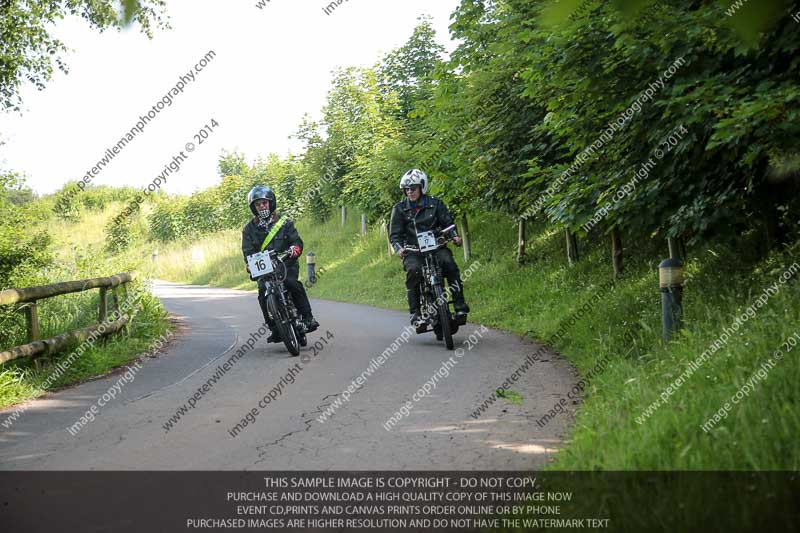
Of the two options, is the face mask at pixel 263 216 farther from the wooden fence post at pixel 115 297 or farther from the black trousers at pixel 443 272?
the wooden fence post at pixel 115 297

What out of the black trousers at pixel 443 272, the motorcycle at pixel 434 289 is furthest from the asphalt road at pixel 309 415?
the black trousers at pixel 443 272

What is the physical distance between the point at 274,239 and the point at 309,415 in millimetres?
4327

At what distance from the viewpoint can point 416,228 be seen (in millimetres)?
9711

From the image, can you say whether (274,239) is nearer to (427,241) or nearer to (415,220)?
(415,220)

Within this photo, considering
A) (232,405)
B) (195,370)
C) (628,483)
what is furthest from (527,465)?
(195,370)

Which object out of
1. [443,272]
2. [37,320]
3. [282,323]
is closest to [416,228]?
[443,272]

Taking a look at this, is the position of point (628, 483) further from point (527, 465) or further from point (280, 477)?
point (280, 477)

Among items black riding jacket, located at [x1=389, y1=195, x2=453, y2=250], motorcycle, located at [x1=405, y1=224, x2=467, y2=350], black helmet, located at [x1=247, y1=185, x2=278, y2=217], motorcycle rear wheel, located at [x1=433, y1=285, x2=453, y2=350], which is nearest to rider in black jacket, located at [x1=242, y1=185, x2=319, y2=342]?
black helmet, located at [x1=247, y1=185, x2=278, y2=217]

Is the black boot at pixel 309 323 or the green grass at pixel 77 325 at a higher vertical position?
the green grass at pixel 77 325

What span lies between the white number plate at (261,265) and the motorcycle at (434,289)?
6.25 feet

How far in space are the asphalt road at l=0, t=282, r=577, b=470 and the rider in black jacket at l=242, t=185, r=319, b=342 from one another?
59cm

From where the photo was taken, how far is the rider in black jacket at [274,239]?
9.56 meters

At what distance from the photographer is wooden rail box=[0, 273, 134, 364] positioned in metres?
7.61

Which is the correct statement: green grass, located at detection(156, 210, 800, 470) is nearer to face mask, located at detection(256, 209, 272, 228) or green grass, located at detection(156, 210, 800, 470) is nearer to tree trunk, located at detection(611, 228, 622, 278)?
tree trunk, located at detection(611, 228, 622, 278)
